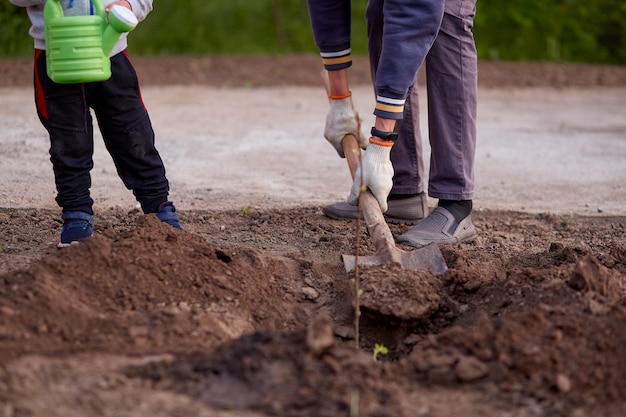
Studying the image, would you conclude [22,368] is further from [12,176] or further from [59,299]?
[12,176]

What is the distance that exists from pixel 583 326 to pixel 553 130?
14.2 ft

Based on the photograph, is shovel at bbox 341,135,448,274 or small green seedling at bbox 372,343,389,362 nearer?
small green seedling at bbox 372,343,389,362

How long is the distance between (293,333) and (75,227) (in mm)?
1389

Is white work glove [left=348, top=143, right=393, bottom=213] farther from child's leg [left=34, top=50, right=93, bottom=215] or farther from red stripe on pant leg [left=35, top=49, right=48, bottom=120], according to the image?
red stripe on pant leg [left=35, top=49, right=48, bottom=120]

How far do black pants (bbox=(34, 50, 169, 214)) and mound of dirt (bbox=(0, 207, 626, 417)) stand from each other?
33cm

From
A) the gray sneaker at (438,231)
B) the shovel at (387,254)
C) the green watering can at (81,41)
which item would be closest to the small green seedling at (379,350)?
the shovel at (387,254)

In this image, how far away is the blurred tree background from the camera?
31.9 ft

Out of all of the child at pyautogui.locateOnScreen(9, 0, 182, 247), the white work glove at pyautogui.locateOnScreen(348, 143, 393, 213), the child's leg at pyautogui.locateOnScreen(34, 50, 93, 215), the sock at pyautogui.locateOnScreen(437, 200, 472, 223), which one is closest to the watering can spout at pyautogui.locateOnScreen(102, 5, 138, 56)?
the child at pyautogui.locateOnScreen(9, 0, 182, 247)

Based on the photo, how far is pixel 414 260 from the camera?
3.46 m

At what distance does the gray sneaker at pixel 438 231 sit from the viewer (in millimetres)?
3904

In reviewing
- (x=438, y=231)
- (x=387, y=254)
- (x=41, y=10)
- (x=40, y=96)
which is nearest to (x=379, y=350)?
(x=387, y=254)

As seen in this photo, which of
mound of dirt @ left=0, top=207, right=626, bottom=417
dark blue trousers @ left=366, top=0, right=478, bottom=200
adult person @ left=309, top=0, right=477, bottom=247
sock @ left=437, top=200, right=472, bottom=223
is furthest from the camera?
sock @ left=437, top=200, right=472, bottom=223

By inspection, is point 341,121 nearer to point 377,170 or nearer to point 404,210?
point 377,170

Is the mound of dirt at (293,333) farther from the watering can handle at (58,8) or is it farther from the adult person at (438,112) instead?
the watering can handle at (58,8)
